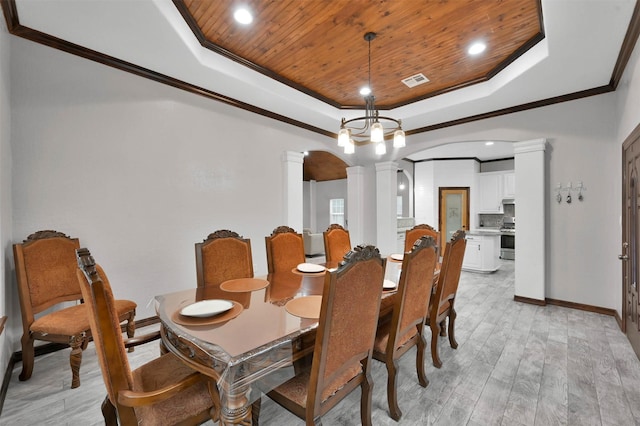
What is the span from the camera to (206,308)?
156 centimetres

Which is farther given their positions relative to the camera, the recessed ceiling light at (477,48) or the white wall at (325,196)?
the white wall at (325,196)

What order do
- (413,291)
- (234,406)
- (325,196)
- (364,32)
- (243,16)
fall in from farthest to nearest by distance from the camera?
(325,196)
(364,32)
(243,16)
(413,291)
(234,406)

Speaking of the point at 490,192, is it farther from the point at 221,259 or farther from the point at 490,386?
the point at 221,259

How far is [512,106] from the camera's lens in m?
3.86

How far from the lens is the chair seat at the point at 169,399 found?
1.15 metres

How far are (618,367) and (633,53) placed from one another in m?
2.60

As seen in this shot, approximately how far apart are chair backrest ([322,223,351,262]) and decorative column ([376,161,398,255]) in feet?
7.35

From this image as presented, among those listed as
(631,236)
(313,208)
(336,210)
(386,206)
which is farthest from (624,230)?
(313,208)

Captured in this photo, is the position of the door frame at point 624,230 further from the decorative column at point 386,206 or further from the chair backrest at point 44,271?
the chair backrest at point 44,271

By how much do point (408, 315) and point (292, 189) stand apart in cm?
292

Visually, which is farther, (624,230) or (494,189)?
(494,189)

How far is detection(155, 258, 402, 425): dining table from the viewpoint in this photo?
3.69 feet

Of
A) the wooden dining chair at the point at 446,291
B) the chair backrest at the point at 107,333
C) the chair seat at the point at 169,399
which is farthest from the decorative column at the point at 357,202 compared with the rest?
the chair backrest at the point at 107,333

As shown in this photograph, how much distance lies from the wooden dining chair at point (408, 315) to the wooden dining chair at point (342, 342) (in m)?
0.23
